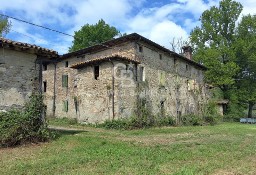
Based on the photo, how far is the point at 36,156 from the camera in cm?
799

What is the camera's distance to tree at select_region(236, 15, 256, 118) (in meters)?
35.2

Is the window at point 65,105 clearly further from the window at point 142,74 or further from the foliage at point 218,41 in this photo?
the foliage at point 218,41

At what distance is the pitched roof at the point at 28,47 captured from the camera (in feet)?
33.3

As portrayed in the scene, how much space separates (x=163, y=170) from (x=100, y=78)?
1254 cm

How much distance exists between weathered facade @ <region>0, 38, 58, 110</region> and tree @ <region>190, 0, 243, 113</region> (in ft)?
89.8

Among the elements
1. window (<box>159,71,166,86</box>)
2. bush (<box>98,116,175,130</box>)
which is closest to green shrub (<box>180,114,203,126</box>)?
window (<box>159,71,166,86</box>)

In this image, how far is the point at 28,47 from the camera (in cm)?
1070

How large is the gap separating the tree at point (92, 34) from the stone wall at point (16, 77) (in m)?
31.8

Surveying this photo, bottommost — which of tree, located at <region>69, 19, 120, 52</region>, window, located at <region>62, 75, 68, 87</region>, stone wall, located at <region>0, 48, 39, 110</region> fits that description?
stone wall, located at <region>0, 48, 39, 110</region>

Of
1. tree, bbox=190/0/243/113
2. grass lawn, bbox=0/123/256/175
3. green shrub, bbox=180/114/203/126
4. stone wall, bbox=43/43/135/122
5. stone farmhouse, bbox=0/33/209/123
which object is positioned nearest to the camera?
grass lawn, bbox=0/123/256/175

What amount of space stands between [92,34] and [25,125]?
3462 centimetres

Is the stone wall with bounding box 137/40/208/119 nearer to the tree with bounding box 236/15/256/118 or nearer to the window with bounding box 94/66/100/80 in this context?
the window with bounding box 94/66/100/80

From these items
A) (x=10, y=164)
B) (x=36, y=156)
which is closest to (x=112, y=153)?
(x=36, y=156)

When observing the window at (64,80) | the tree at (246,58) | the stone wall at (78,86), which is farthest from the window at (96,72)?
the tree at (246,58)
